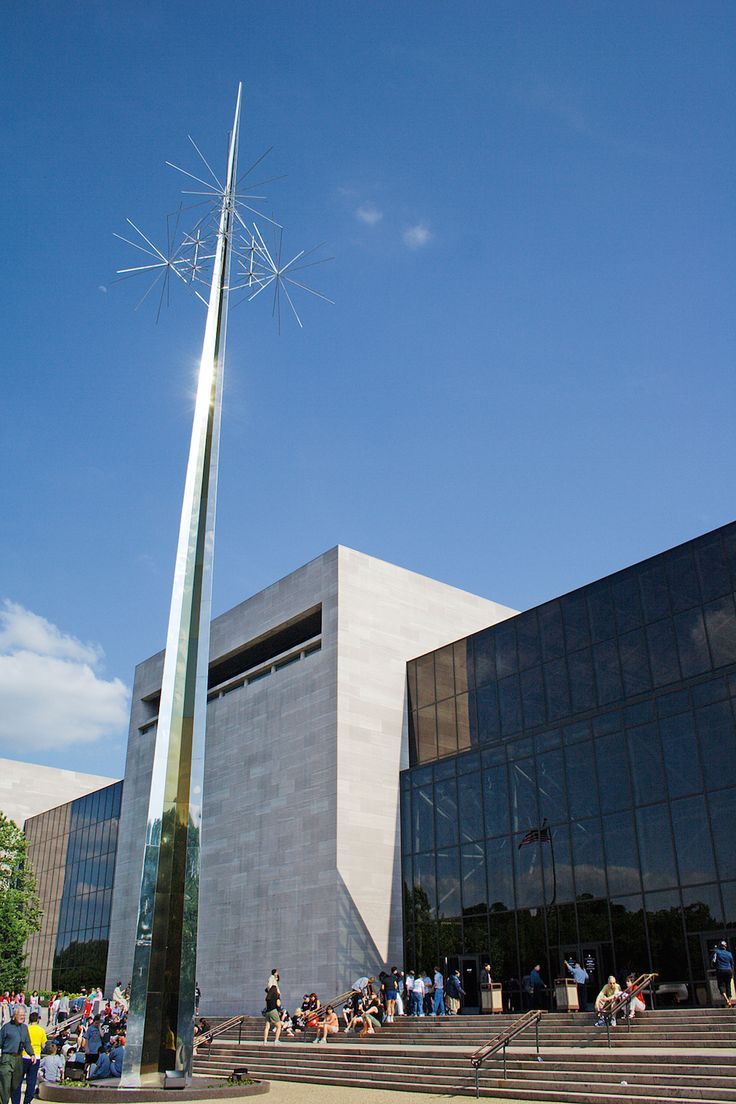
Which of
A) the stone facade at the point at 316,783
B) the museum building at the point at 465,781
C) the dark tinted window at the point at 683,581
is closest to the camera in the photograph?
the museum building at the point at 465,781

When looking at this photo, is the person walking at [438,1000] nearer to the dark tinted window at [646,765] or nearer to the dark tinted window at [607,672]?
the dark tinted window at [646,765]

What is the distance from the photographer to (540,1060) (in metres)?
18.1

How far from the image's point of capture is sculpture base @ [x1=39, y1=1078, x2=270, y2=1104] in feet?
41.1

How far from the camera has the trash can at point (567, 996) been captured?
79.7 ft

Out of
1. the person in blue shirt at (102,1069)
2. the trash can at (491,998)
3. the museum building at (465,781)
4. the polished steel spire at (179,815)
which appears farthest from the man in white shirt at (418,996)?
the polished steel spire at (179,815)

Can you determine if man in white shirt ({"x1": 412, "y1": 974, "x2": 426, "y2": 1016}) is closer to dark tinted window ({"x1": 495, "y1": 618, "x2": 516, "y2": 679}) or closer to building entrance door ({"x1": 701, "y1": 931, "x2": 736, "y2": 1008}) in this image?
building entrance door ({"x1": 701, "y1": 931, "x2": 736, "y2": 1008})

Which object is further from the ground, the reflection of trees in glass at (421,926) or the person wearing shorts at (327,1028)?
the reflection of trees in glass at (421,926)

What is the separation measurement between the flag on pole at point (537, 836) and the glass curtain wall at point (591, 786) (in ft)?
0.14

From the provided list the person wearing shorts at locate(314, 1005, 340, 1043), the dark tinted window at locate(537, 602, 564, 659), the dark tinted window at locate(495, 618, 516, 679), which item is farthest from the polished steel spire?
the dark tinted window at locate(495, 618, 516, 679)

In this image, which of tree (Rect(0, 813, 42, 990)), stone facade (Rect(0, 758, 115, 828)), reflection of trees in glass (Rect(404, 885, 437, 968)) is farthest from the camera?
stone facade (Rect(0, 758, 115, 828))

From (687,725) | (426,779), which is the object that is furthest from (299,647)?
(687,725)

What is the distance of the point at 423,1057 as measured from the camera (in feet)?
65.5

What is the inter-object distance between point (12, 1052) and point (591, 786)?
65.9 ft

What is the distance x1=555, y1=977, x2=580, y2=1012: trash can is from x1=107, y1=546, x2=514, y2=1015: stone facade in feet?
31.6
